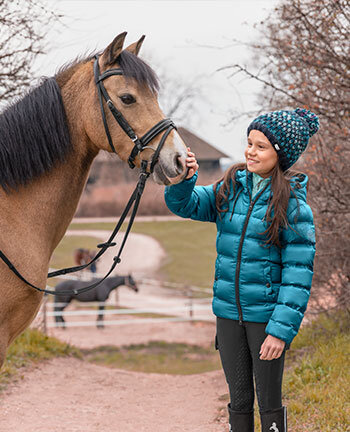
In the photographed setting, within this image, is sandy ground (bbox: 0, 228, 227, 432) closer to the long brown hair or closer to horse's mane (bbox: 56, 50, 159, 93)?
the long brown hair

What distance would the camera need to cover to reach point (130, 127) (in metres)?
2.46

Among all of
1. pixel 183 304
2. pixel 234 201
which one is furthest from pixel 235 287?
pixel 183 304

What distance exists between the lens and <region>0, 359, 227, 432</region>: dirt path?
4297 millimetres

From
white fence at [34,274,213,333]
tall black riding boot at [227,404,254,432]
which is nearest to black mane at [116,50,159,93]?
tall black riding boot at [227,404,254,432]

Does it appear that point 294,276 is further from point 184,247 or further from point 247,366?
point 184,247

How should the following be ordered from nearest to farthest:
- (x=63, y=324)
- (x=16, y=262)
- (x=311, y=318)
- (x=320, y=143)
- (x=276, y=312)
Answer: (x=276, y=312) → (x=16, y=262) → (x=320, y=143) → (x=311, y=318) → (x=63, y=324)

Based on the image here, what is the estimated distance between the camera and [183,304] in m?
13.7

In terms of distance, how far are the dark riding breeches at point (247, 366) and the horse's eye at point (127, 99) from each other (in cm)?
128

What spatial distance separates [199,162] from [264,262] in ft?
114

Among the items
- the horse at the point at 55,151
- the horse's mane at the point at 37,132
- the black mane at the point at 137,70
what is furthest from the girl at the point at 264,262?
the horse's mane at the point at 37,132

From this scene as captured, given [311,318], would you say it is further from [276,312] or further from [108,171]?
[108,171]

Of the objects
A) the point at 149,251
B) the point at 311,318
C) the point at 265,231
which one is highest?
the point at 265,231

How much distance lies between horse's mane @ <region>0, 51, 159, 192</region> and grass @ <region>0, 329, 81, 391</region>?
3491mm

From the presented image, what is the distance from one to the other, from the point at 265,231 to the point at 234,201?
0.28 m
